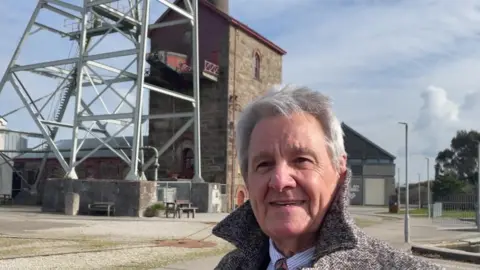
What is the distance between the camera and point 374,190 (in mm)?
61562

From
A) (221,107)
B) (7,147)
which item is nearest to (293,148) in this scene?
(221,107)

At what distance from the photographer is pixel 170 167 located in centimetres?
3559

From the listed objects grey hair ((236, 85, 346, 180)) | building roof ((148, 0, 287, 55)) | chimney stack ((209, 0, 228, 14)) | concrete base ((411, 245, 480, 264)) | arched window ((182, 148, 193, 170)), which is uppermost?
chimney stack ((209, 0, 228, 14))

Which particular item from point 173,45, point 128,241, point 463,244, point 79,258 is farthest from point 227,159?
point 79,258

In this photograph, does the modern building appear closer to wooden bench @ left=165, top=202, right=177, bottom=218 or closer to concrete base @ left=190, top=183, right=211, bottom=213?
concrete base @ left=190, top=183, right=211, bottom=213

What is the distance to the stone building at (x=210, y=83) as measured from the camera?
33500 millimetres

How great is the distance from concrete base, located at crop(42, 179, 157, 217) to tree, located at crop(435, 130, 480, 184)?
240 ft

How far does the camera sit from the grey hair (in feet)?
7.19

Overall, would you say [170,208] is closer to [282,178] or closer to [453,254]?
[453,254]

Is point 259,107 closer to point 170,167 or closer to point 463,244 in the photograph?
point 463,244

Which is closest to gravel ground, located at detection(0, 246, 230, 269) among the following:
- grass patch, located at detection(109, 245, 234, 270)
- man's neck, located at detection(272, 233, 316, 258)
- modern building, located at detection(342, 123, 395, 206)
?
grass patch, located at detection(109, 245, 234, 270)

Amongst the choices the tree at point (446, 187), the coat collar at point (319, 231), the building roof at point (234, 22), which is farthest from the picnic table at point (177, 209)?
the tree at point (446, 187)

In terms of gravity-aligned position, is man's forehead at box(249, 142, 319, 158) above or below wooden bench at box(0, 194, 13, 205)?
above

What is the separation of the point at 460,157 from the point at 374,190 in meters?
37.4
